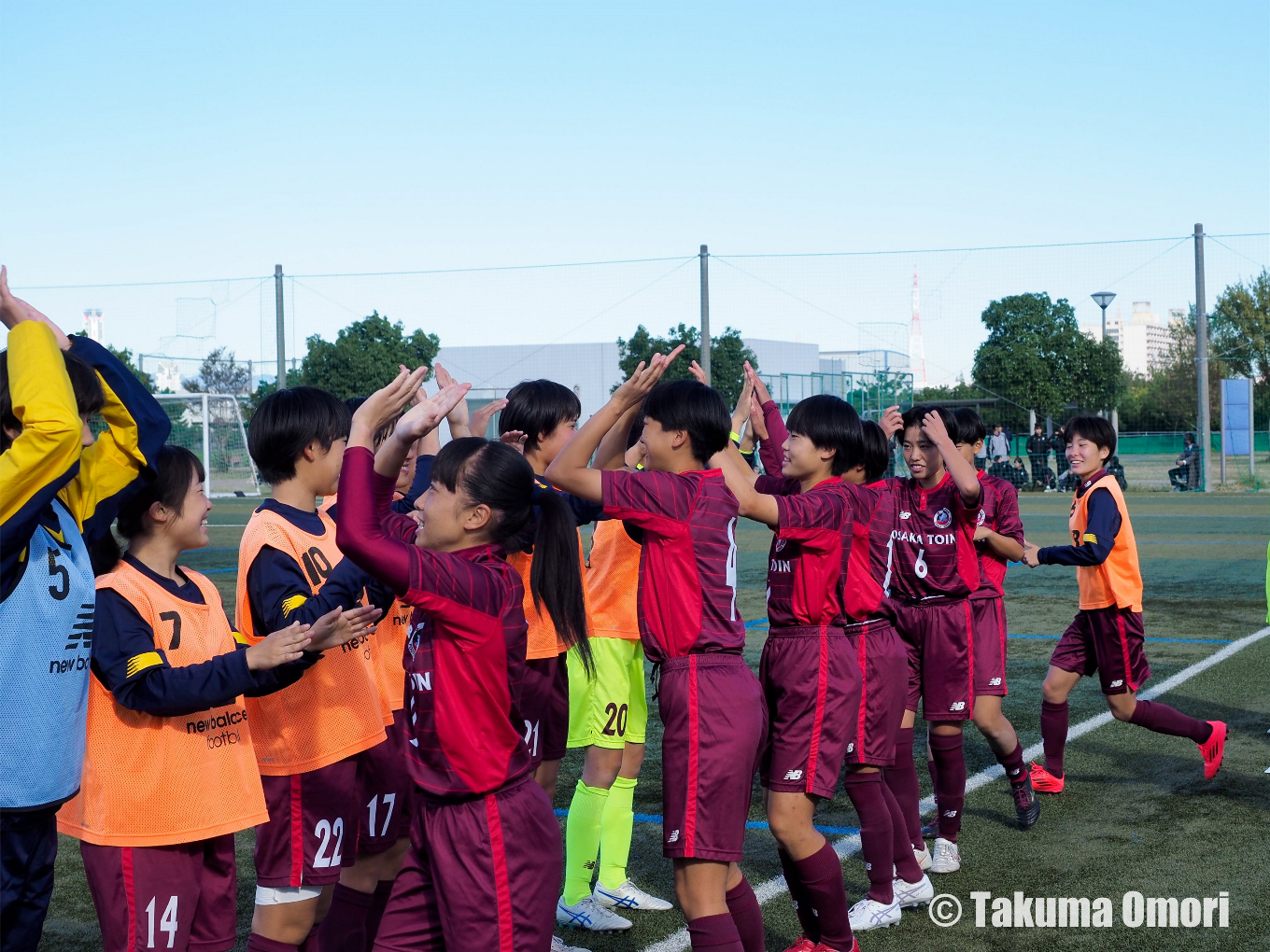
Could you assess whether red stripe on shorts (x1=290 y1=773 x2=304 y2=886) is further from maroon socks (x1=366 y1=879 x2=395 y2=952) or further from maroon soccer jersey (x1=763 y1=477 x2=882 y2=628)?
maroon soccer jersey (x1=763 y1=477 x2=882 y2=628)

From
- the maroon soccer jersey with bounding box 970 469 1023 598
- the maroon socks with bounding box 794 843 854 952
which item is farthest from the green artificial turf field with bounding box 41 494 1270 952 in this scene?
the maroon soccer jersey with bounding box 970 469 1023 598

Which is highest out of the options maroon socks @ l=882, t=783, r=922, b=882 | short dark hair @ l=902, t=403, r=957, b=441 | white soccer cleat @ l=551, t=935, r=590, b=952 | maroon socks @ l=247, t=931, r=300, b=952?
short dark hair @ l=902, t=403, r=957, b=441

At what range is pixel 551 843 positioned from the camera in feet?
8.75

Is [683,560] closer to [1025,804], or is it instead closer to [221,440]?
[1025,804]

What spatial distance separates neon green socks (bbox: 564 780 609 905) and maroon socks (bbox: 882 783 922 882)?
1079 mm

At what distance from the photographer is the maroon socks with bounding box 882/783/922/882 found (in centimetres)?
440

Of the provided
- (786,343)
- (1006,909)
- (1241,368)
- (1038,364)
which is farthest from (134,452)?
(786,343)

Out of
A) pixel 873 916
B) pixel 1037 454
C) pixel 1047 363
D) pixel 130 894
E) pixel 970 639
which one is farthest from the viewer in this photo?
pixel 1047 363

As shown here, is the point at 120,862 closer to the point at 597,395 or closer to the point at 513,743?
the point at 513,743

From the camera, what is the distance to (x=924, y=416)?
5.08 meters

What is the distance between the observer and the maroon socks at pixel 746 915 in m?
3.46

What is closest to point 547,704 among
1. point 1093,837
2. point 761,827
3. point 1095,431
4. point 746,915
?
point 746,915

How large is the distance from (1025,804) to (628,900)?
1.99 metres

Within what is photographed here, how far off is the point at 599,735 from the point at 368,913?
4.12ft
